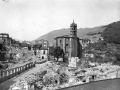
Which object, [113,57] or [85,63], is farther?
[113,57]

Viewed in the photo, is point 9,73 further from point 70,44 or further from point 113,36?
point 113,36

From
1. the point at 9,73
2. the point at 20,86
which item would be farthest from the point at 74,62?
the point at 20,86

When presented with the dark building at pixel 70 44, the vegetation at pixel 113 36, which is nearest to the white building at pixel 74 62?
the dark building at pixel 70 44

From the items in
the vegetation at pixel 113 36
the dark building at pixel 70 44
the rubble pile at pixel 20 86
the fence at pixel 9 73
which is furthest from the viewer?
the vegetation at pixel 113 36

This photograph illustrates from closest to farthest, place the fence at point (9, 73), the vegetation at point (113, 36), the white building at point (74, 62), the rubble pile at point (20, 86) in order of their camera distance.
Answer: the rubble pile at point (20, 86) → the fence at point (9, 73) → the white building at point (74, 62) → the vegetation at point (113, 36)

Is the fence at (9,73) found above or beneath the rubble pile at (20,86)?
above

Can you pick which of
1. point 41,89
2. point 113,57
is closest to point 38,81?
point 41,89

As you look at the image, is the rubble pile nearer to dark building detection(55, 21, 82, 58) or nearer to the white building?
the white building

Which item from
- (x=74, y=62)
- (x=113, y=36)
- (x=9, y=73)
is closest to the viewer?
(x=9, y=73)

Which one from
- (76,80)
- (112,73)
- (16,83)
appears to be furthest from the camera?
(112,73)

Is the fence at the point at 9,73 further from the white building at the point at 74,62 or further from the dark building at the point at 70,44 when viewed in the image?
the dark building at the point at 70,44

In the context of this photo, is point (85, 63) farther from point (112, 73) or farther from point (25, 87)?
point (25, 87)
